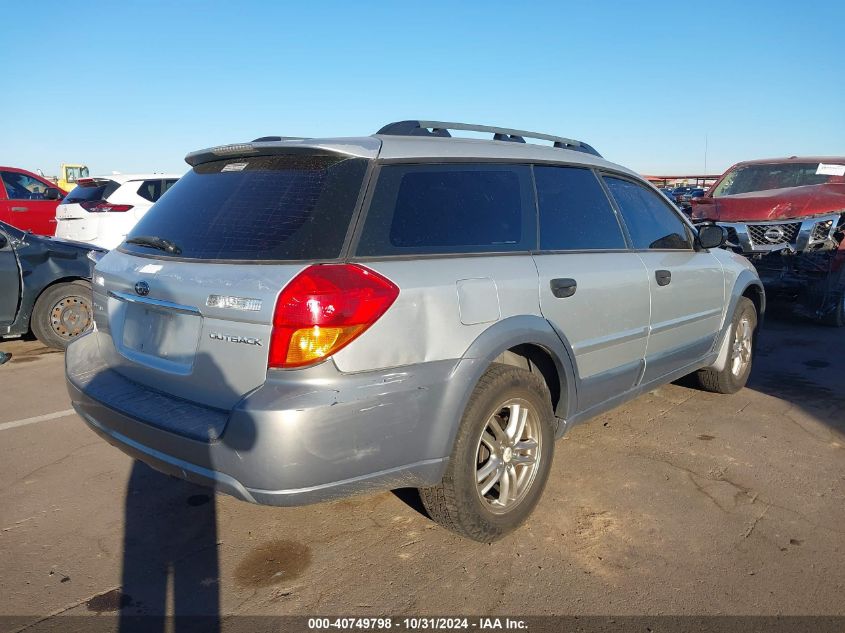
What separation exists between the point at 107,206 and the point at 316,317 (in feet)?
29.1

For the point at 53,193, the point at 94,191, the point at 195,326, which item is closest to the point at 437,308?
the point at 195,326

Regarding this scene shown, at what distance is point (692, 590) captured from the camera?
2684 millimetres

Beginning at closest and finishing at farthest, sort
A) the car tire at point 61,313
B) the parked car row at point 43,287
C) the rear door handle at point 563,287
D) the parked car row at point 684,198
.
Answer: the rear door handle at point 563,287, the parked car row at point 43,287, the car tire at point 61,313, the parked car row at point 684,198

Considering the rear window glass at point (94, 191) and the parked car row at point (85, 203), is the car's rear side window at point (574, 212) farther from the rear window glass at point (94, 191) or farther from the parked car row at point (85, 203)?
the rear window glass at point (94, 191)

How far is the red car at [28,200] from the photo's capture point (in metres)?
11.4

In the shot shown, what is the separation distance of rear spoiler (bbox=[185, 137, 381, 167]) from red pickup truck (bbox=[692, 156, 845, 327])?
20.7 ft

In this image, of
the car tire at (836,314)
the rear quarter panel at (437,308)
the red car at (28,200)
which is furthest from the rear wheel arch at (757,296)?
the red car at (28,200)

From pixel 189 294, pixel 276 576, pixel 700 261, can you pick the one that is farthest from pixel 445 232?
pixel 700 261

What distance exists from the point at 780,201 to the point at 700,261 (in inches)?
167

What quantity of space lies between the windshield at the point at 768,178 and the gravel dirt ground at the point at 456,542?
5809 millimetres

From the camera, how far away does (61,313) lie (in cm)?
665

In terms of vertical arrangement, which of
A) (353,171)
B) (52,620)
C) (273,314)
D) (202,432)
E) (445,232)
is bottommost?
(52,620)

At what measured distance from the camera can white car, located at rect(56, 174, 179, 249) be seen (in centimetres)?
986

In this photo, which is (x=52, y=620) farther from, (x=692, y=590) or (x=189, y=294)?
(x=692, y=590)
